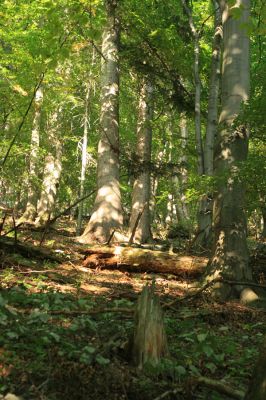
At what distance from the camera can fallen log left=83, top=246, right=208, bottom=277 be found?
340 inches

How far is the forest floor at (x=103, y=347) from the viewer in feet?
9.32

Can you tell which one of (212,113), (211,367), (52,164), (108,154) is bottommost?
(211,367)

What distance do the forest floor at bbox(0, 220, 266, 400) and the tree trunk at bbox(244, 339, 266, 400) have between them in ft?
2.10

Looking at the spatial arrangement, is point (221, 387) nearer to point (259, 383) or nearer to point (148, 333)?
point (259, 383)

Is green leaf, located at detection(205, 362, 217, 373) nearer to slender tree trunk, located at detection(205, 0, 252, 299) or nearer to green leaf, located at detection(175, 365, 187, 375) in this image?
green leaf, located at detection(175, 365, 187, 375)

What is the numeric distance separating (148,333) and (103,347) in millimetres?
421

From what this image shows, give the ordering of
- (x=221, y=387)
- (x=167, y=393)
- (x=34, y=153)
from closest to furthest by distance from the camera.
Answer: (x=167, y=393)
(x=221, y=387)
(x=34, y=153)

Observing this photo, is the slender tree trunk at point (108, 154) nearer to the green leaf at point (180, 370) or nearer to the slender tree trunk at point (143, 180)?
the slender tree trunk at point (143, 180)

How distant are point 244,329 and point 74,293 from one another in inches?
94.8

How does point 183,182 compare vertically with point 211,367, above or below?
above

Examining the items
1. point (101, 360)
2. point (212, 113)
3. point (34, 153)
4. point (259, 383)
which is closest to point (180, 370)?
point (101, 360)

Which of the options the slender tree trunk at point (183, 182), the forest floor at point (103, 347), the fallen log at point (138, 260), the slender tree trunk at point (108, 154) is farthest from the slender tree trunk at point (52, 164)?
the forest floor at point (103, 347)

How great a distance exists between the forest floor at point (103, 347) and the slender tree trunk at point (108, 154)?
16.5 feet

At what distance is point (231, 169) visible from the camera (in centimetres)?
674
